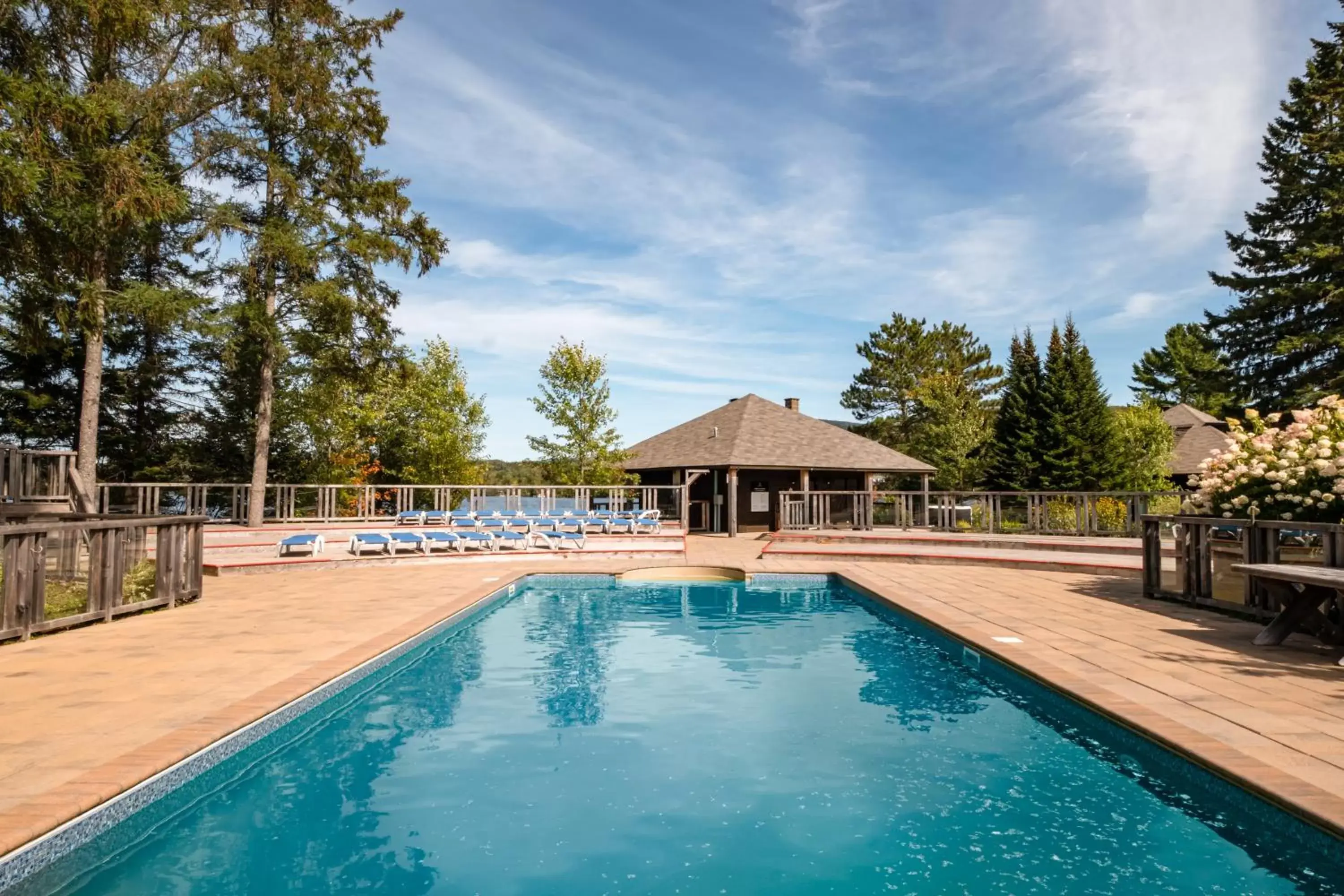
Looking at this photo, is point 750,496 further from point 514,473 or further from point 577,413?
point 514,473

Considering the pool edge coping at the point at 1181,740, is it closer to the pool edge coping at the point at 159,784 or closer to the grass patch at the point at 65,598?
the pool edge coping at the point at 159,784

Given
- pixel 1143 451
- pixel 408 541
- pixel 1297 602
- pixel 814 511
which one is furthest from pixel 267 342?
pixel 1143 451

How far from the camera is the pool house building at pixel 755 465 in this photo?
26.2 meters

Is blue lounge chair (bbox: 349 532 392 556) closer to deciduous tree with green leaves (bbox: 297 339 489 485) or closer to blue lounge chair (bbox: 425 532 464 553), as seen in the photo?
blue lounge chair (bbox: 425 532 464 553)

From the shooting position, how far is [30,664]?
20.9 feet

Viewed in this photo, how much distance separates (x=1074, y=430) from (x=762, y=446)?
15.8m

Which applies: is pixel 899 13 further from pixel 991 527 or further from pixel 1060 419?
pixel 1060 419

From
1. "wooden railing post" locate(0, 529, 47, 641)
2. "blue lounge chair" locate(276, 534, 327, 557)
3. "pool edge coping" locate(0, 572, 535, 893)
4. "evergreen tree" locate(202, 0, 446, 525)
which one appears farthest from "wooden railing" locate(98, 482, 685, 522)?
"pool edge coping" locate(0, 572, 535, 893)

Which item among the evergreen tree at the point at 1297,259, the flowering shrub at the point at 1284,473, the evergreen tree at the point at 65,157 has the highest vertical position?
the evergreen tree at the point at 1297,259

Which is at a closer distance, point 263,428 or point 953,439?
point 263,428

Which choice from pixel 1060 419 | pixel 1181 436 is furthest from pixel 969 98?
pixel 1181 436

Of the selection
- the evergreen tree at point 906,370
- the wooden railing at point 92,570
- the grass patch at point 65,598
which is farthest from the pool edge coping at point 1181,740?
the evergreen tree at point 906,370

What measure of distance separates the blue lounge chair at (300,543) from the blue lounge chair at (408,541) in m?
1.48

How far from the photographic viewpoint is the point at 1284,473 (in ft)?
27.7
